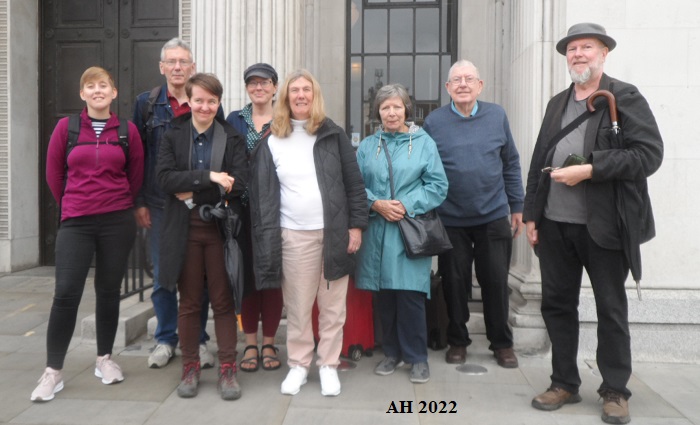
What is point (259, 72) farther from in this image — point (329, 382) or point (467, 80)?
point (329, 382)

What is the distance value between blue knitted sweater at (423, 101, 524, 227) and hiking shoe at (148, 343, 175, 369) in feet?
7.07

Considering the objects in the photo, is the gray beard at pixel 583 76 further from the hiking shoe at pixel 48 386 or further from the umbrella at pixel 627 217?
the hiking shoe at pixel 48 386

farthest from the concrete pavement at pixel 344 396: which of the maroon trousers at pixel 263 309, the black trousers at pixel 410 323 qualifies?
the maroon trousers at pixel 263 309

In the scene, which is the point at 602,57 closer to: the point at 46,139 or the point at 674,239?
the point at 674,239

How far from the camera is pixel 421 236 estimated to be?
3688 mm

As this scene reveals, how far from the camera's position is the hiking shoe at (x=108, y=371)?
3664 millimetres

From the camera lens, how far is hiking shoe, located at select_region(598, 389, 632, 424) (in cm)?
312

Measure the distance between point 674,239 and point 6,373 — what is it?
4732mm

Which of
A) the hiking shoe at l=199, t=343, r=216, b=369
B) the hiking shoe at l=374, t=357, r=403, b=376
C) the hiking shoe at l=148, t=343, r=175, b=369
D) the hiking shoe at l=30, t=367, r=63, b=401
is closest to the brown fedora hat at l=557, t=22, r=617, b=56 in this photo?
the hiking shoe at l=374, t=357, r=403, b=376

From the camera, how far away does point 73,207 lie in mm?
3443

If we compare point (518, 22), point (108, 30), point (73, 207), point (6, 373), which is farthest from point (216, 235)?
point (108, 30)

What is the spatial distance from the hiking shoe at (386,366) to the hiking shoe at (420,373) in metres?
0.17

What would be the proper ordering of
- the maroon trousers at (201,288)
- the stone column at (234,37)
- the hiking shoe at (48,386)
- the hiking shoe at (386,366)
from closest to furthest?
the hiking shoe at (48,386) < the maroon trousers at (201,288) < the hiking shoe at (386,366) < the stone column at (234,37)

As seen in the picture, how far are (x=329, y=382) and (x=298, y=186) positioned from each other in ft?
3.97
